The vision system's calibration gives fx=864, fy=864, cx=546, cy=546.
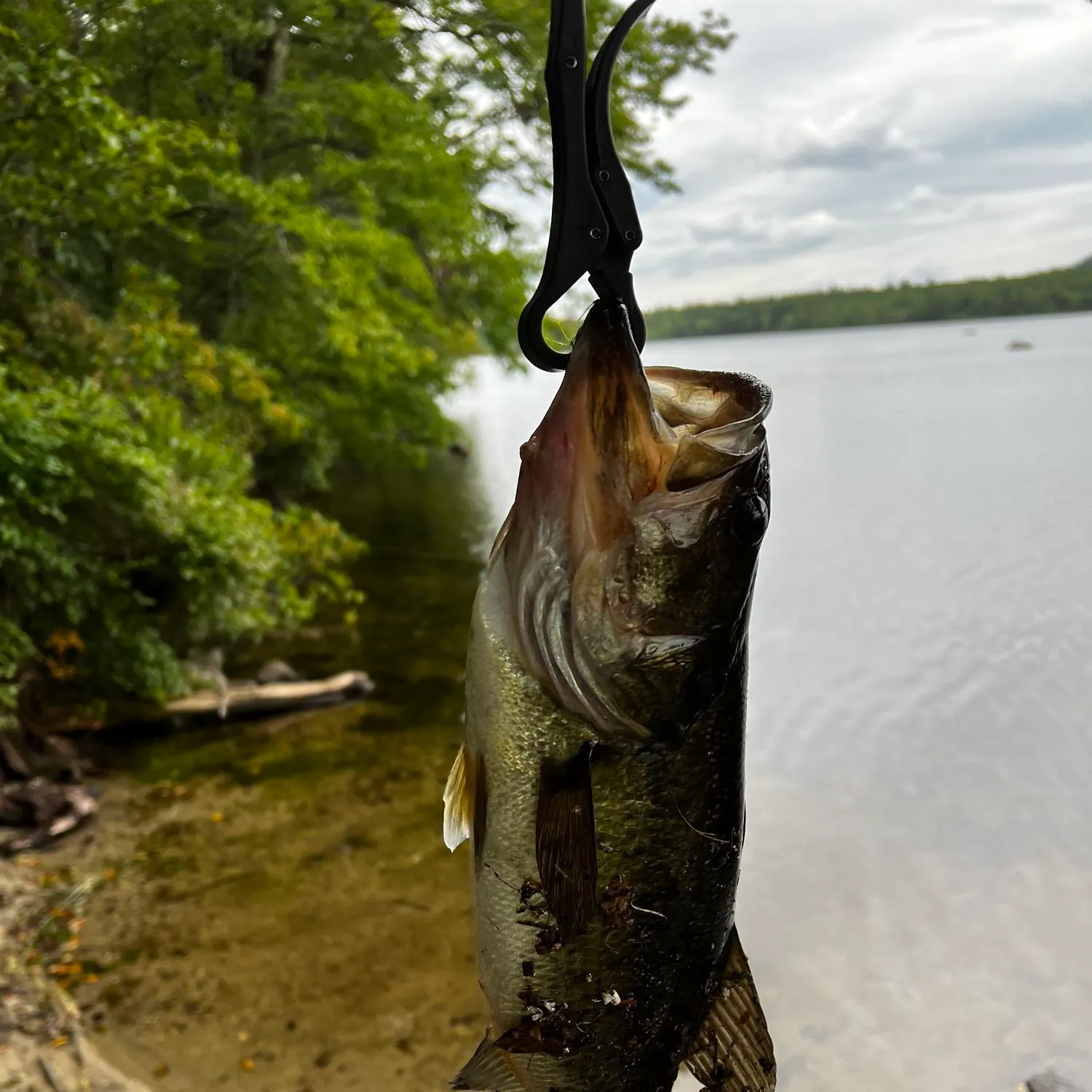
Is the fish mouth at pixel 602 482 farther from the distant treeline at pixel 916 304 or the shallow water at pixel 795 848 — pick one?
the distant treeline at pixel 916 304

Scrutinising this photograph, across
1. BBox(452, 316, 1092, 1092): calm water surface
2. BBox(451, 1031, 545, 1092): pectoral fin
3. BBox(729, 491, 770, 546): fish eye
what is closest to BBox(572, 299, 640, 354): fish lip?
BBox(729, 491, 770, 546): fish eye

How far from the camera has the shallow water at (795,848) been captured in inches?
185

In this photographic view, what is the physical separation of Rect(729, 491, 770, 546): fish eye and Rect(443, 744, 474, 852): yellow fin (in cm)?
61

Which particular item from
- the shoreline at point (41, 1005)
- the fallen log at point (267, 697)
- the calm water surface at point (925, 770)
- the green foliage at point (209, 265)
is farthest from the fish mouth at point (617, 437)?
the fallen log at point (267, 697)

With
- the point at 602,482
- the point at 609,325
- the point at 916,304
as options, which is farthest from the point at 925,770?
the point at 916,304

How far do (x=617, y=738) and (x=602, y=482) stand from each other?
0.42 meters

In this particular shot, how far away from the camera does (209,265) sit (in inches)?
360

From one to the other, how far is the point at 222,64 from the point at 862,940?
907 centimetres

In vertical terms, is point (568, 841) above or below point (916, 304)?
below

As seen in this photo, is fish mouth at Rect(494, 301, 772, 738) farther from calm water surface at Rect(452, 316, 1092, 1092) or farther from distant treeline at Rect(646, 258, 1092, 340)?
distant treeline at Rect(646, 258, 1092, 340)

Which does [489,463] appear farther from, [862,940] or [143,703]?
[862,940]

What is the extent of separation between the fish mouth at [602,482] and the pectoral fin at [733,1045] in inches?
21.2

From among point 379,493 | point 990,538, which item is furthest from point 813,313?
point 990,538

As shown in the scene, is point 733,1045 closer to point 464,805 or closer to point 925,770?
point 464,805
